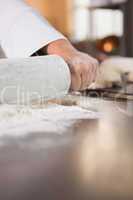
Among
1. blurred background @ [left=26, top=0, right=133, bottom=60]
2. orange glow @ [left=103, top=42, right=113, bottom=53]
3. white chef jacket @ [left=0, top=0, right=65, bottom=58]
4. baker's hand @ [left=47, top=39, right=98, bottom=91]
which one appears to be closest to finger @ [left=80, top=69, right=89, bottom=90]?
baker's hand @ [left=47, top=39, right=98, bottom=91]

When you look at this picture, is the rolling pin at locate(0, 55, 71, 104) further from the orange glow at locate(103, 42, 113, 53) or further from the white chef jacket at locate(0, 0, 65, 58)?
the orange glow at locate(103, 42, 113, 53)

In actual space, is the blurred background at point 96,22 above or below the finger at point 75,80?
above

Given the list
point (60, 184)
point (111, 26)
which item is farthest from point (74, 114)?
point (111, 26)

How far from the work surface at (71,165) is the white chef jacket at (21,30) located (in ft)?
1.08

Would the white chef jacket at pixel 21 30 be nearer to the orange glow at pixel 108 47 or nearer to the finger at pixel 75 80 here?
the finger at pixel 75 80

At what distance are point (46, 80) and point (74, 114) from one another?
0.09 m

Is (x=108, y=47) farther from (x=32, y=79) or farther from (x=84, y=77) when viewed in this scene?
(x=32, y=79)

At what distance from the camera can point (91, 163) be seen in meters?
0.39

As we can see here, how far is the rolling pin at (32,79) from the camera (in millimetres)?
584

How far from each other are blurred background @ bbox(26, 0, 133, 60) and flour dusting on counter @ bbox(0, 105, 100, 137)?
1.15 m

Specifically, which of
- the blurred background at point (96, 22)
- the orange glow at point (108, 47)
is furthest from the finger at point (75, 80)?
the orange glow at point (108, 47)

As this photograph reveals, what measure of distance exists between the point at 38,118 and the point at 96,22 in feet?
10.7

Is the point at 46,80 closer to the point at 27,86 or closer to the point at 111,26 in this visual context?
the point at 27,86

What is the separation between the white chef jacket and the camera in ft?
2.77
